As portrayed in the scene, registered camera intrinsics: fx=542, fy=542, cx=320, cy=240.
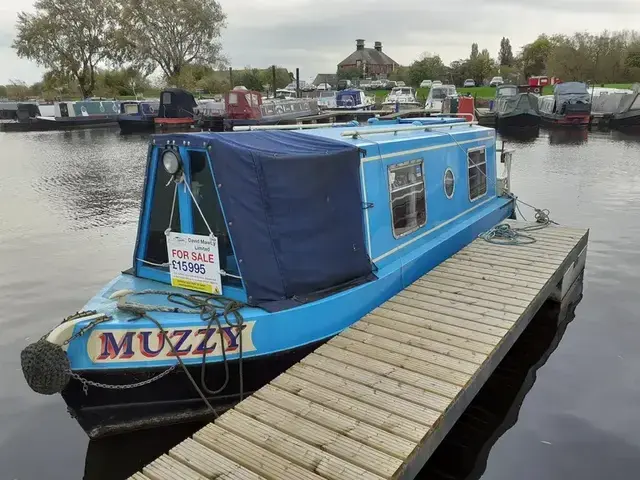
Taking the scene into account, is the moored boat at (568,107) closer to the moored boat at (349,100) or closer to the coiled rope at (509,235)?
the moored boat at (349,100)

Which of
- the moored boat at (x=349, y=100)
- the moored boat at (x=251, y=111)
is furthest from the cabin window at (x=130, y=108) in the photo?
the moored boat at (x=349, y=100)

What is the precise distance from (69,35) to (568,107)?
155 ft

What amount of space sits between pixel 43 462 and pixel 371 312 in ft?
11.1

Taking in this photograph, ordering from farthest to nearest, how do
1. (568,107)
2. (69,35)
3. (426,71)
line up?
(426,71) < (69,35) < (568,107)

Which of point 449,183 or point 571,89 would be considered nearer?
point 449,183

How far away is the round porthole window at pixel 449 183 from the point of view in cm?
752

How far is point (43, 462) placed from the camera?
492 centimetres

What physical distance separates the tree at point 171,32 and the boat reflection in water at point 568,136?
133 ft

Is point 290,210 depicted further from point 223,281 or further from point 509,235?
point 509,235

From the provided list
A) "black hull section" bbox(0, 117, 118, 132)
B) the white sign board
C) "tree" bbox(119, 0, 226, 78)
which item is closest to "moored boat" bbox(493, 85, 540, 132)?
"black hull section" bbox(0, 117, 118, 132)

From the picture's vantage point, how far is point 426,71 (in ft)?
229

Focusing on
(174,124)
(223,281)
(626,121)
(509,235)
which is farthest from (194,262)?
(626,121)

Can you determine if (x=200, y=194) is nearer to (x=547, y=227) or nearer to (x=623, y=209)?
(x=547, y=227)

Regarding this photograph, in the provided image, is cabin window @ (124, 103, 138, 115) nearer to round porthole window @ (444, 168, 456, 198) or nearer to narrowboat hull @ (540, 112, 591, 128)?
narrowboat hull @ (540, 112, 591, 128)
